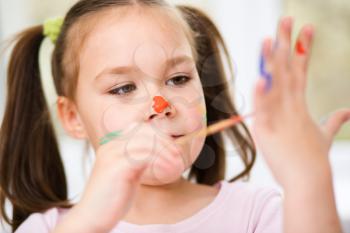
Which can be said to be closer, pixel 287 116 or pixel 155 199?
pixel 287 116

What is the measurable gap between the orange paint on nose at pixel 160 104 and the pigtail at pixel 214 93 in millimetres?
244

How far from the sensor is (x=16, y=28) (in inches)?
57.9

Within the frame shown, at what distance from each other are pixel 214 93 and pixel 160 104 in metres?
0.33

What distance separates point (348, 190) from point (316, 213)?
0.85 metres

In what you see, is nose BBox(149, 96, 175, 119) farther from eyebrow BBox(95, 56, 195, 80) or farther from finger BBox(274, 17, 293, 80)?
finger BBox(274, 17, 293, 80)

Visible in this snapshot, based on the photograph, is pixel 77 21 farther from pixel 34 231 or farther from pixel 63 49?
pixel 34 231

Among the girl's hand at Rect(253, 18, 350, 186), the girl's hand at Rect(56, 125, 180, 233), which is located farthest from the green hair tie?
the girl's hand at Rect(253, 18, 350, 186)

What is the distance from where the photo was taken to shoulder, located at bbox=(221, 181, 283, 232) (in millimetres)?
862

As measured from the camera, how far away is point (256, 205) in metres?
0.90

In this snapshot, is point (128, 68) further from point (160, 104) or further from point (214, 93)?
point (214, 93)

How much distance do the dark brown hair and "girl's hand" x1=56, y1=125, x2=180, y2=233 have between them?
A: 0.33 metres

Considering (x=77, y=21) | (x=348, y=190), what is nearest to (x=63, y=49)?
(x=77, y=21)

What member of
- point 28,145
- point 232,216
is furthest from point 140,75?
point 28,145

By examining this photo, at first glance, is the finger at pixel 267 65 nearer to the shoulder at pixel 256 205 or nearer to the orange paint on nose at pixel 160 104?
the orange paint on nose at pixel 160 104
